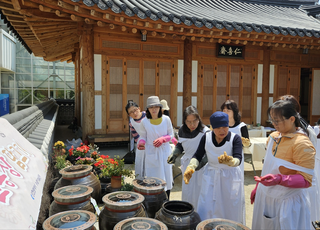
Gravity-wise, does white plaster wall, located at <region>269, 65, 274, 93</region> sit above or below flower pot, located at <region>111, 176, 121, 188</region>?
above

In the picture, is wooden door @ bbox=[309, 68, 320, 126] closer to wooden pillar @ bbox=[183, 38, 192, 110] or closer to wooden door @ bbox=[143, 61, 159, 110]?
wooden pillar @ bbox=[183, 38, 192, 110]

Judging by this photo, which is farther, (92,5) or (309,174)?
(92,5)

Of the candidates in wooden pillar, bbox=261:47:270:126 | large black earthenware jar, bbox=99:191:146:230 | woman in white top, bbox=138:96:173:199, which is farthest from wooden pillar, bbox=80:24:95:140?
wooden pillar, bbox=261:47:270:126

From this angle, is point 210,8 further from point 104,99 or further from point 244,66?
point 104,99

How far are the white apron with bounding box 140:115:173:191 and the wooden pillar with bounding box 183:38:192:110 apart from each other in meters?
4.81

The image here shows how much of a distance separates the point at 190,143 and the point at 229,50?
22.1 ft

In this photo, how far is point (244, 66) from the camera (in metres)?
9.62

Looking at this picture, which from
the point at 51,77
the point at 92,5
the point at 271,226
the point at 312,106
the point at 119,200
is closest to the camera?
the point at 271,226

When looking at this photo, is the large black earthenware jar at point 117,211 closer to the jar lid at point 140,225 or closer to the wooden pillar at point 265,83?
the jar lid at point 140,225

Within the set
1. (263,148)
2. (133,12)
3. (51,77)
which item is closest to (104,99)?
(133,12)

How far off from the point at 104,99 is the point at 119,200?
5922 mm

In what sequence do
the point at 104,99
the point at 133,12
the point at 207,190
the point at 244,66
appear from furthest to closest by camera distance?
the point at 244,66 < the point at 104,99 < the point at 133,12 < the point at 207,190

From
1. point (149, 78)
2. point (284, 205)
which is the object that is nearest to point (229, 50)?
point (149, 78)

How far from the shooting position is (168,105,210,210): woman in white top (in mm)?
3421
